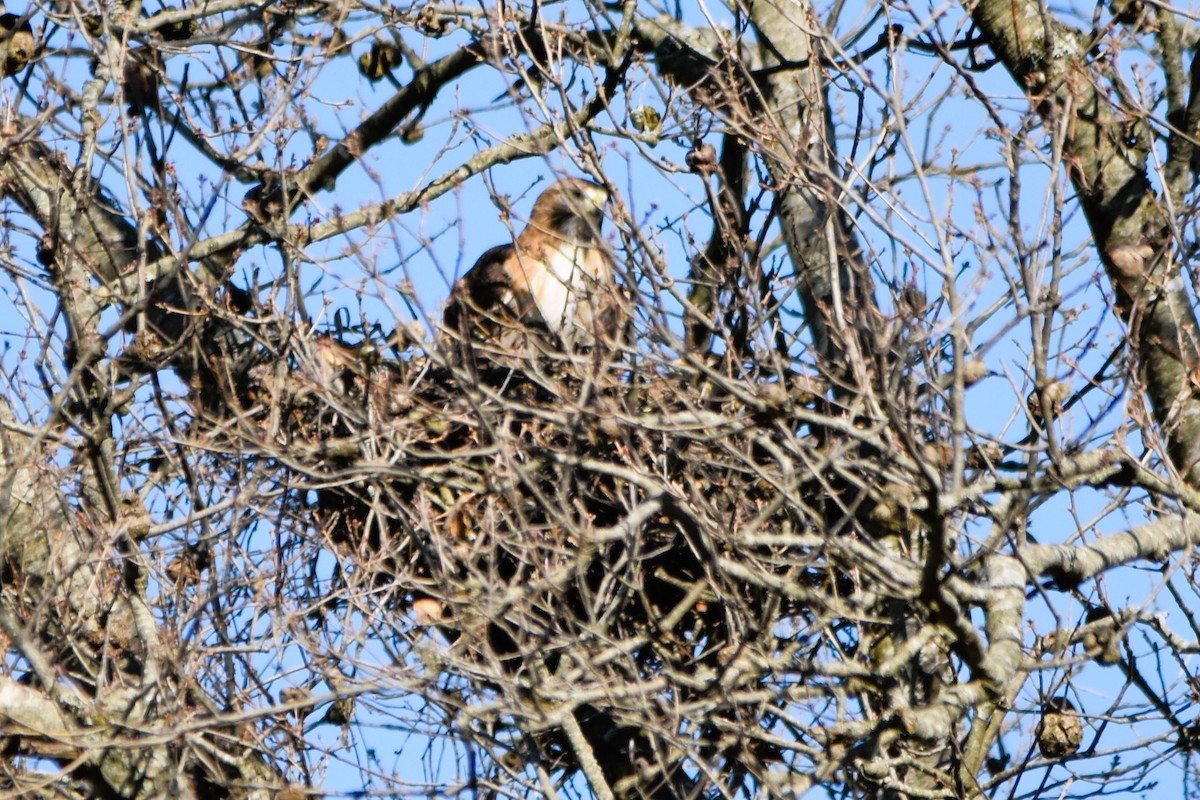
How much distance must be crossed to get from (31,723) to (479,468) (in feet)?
5.37

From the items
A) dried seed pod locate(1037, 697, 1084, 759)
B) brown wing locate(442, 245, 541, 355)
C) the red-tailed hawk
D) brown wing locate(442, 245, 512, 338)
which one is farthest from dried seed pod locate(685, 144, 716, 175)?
brown wing locate(442, 245, 512, 338)

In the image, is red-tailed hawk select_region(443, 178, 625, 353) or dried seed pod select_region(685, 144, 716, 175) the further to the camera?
red-tailed hawk select_region(443, 178, 625, 353)

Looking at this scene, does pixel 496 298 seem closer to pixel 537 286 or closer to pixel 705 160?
pixel 537 286

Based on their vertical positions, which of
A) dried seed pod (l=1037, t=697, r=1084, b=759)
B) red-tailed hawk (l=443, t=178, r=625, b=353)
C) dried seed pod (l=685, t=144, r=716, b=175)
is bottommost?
dried seed pod (l=1037, t=697, r=1084, b=759)

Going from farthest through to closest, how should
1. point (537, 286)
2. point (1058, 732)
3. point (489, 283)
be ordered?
1. point (489, 283)
2. point (537, 286)
3. point (1058, 732)

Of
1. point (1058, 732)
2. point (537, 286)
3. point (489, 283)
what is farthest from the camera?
point (489, 283)

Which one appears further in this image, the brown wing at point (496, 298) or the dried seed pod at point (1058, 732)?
the brown wing at point (496, 298)

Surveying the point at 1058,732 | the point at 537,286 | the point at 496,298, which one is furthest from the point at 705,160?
the point at 496,298

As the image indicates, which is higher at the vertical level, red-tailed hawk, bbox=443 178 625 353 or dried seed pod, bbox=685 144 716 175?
red-tailed hawk, bbox=443 178 625 353

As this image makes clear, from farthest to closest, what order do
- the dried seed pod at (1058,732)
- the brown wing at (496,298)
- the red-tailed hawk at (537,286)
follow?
1. the brown wing at (496,298)
2. the red-tailed hawk at (537,286)
3. the dried seed pod at (1058,732)

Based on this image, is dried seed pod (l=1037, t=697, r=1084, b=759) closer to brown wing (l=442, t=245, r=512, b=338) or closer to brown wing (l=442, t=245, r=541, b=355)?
brown wing (l=442, t=245, r=541, b=355)

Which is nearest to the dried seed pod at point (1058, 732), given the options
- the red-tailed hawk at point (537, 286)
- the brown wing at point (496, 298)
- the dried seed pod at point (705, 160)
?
the red-tailed hawk at point (537, 286)

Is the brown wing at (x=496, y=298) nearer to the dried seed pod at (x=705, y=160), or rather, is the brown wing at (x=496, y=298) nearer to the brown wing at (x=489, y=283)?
the brown wing at (x=489, y=283)

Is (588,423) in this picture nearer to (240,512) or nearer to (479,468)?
(479,468)
